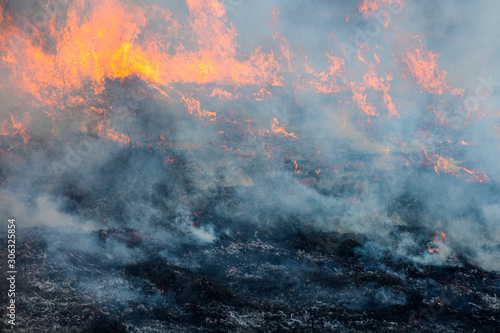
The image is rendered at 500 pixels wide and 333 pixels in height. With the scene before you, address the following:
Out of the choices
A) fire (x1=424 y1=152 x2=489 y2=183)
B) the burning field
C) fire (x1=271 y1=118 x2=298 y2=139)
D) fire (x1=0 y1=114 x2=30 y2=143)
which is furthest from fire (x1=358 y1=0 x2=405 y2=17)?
fire (x1=0 y1=114 x2=30 y2=143)

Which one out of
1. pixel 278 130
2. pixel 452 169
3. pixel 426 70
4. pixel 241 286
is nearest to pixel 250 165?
pixel 278 130

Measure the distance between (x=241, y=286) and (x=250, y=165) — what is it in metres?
4.42

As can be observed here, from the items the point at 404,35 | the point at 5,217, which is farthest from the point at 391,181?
the point at 5,217

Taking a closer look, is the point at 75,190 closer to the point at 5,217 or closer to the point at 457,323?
the point at 5,217

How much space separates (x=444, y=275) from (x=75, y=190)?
41.4ft

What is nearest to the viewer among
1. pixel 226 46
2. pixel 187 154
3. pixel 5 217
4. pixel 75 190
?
pixel 5 217

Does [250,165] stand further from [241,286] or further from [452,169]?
[452,169]

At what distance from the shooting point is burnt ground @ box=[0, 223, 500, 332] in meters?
8.05

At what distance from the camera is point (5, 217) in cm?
971

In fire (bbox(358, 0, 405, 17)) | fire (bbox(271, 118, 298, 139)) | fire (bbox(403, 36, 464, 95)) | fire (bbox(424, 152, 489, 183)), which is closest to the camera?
fire (bbox(424, 152, 489, 183))

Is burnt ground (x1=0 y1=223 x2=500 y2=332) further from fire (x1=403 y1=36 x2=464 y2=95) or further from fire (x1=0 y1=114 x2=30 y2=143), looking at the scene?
fire (x1=403 y1=36 x2=464 y2=95)

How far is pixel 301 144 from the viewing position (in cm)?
1180

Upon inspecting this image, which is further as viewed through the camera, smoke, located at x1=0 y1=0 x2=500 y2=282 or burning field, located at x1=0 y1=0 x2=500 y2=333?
smoke, located at x1=0 y1=0 x2=500 y2=282

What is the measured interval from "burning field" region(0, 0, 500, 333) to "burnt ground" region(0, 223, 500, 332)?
5 centimetres
